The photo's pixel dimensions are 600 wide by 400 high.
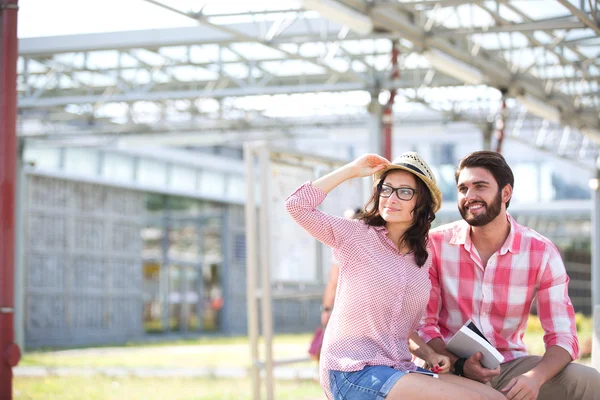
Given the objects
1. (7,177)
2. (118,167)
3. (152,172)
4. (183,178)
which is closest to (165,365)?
(118,167)

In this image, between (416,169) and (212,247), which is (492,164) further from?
(212,247)

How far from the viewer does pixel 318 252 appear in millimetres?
8539

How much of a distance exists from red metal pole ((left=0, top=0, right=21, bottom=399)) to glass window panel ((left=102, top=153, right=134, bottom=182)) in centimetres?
1571

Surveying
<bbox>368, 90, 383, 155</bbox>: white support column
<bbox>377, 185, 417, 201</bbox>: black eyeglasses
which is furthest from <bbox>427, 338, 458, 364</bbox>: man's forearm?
<bbox>368, 90, 383, 155</bbox>: white support column

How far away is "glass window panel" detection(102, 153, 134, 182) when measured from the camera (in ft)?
71.8

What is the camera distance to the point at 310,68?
16.0m

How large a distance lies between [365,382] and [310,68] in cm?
1308

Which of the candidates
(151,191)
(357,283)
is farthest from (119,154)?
(357,283)

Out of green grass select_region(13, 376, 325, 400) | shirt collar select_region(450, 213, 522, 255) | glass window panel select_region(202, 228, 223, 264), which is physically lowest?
green grass select_region(13, 376, 325, 400)

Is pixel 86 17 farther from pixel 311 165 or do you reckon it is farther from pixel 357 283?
pixel 357 283

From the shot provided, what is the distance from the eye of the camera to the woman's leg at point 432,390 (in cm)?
320

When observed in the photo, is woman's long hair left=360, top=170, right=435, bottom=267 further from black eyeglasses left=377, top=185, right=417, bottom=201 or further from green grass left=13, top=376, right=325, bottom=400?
green grass left=13, top=376, right=325, bottom=400

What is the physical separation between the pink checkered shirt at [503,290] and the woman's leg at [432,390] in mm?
513

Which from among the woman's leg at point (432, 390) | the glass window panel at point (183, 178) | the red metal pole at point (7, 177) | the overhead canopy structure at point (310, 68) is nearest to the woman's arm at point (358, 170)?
the woman's leg at point (432, 390)
